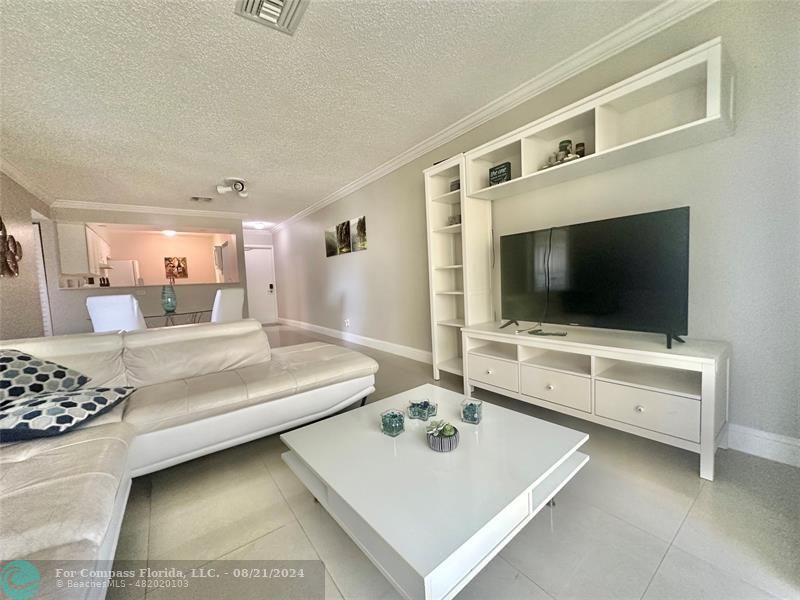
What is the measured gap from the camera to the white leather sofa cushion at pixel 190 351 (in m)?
1.96

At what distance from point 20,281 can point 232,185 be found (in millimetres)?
2412

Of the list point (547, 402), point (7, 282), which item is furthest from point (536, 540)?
point (7, 282)

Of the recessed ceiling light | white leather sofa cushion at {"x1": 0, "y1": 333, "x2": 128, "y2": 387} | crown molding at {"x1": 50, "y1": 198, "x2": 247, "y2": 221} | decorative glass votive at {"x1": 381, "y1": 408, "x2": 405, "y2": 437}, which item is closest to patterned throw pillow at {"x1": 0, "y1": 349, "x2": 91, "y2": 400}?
white leather sofa cushion at {"x1": 0, "y1": 333, "x2": 128, "y2": 387}

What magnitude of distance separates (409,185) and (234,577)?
11.8ft

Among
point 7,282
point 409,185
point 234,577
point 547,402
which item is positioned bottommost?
point 234,577

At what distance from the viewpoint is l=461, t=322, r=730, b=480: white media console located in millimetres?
1478

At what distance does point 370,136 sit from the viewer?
10.3ft

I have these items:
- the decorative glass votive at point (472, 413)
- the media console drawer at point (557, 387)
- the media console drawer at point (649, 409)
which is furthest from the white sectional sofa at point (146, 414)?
the media console drawer at point (649, 409)

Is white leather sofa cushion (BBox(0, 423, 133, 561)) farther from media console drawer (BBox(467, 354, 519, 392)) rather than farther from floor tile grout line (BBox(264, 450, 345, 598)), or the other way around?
media console drawer (BBox(467, 354, 519, 392))

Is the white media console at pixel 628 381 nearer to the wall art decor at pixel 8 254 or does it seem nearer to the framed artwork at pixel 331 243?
the framed artwork at pixel 331 243

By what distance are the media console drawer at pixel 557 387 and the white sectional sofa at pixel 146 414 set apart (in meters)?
1.12

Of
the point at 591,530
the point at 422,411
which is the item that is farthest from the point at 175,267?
the point at 591,530

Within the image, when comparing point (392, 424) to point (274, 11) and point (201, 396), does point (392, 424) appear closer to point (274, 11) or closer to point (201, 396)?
point (201, 396)

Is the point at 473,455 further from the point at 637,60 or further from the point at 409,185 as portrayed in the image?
the point at 409,185
